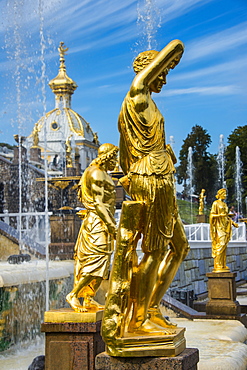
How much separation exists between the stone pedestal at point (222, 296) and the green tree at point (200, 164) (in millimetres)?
46853

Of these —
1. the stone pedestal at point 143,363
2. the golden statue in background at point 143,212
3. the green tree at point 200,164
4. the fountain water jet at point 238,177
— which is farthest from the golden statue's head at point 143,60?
the green tree at point 200,164

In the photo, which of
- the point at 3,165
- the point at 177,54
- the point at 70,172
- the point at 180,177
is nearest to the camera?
the point at 177,54

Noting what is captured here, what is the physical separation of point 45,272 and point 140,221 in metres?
4.86

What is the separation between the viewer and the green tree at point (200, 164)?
195 feet

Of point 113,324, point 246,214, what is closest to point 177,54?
point 113,324

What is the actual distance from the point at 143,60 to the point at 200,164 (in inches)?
2200

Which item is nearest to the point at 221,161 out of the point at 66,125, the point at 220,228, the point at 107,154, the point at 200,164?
the point at 200,164

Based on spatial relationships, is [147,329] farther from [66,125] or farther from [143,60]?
[66,125]

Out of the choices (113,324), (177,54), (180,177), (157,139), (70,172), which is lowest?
(113,324)

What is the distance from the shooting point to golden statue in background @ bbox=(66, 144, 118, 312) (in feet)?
18.8

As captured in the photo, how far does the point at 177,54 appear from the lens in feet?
13.9

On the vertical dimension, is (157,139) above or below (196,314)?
above

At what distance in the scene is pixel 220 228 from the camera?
12.5 m

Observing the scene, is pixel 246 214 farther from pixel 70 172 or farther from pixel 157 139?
pixel 157 139
